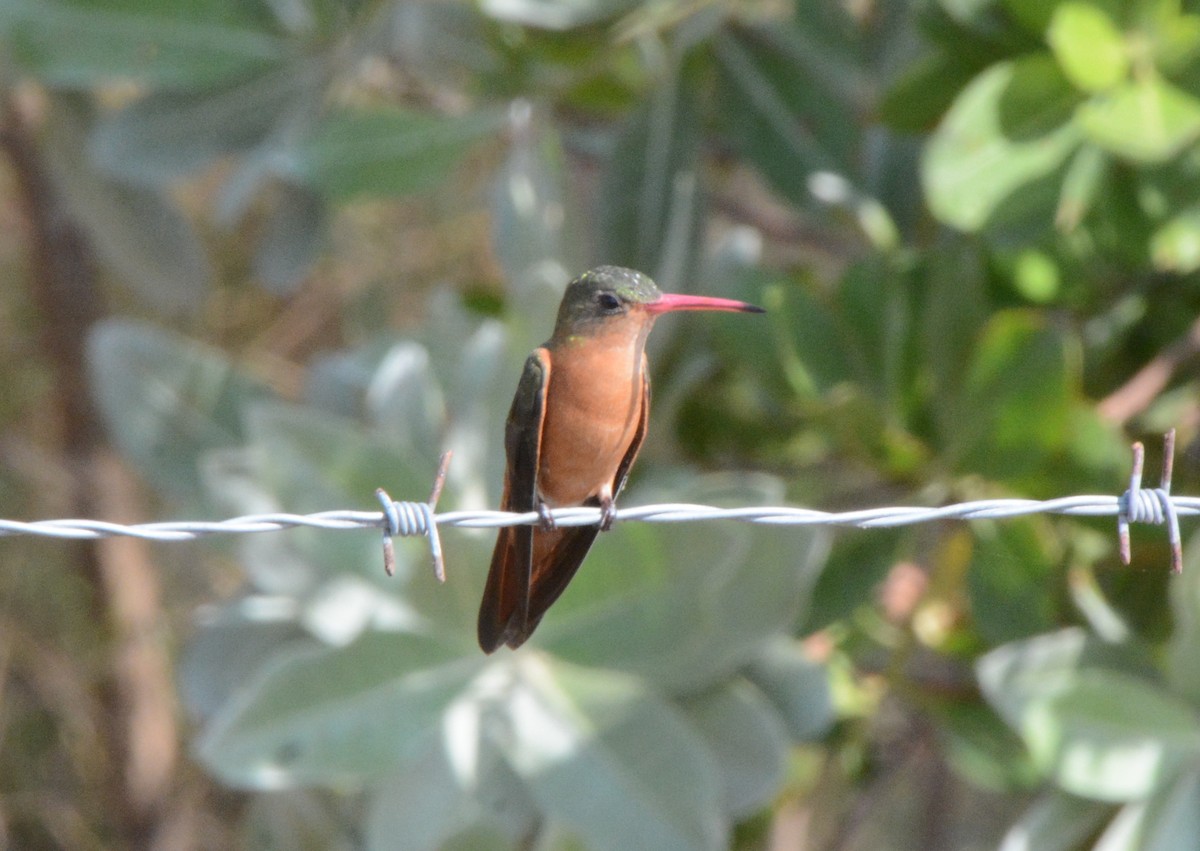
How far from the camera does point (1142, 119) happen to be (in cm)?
230

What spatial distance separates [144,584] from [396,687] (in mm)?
1940

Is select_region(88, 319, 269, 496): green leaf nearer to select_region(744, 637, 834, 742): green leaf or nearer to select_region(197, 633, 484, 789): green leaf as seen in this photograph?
select_region(197, 633, 484, 789): green leaf

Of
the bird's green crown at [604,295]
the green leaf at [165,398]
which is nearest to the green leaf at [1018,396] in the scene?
the bird's green crown at [604,295]

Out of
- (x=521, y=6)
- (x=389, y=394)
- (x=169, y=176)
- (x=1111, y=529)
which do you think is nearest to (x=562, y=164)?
(x=521, y=6)

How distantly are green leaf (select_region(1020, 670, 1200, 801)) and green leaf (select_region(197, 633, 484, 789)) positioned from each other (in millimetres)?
1051

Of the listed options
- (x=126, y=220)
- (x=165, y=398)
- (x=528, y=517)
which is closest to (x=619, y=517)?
(x=528, y=517)

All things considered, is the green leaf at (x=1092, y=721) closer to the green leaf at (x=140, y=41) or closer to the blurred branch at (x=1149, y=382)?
the blurred branch at (x=1149, y=382)

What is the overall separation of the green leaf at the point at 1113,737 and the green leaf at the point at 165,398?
1.75 metres

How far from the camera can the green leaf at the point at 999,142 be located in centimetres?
241

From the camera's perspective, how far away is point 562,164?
2934 millimetres

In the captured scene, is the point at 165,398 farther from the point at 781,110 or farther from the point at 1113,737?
the point at 1113,737

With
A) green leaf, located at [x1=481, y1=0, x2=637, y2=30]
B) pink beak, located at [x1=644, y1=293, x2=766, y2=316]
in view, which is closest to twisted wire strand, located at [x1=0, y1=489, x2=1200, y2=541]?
pink beak, located at [x1=644, y1=293, x2=766, y2=316]

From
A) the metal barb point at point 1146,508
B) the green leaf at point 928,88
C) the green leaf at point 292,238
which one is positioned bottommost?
the metal barb point at point 1146,508

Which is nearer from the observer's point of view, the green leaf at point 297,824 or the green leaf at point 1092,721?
the green leaf at point 1092,721
